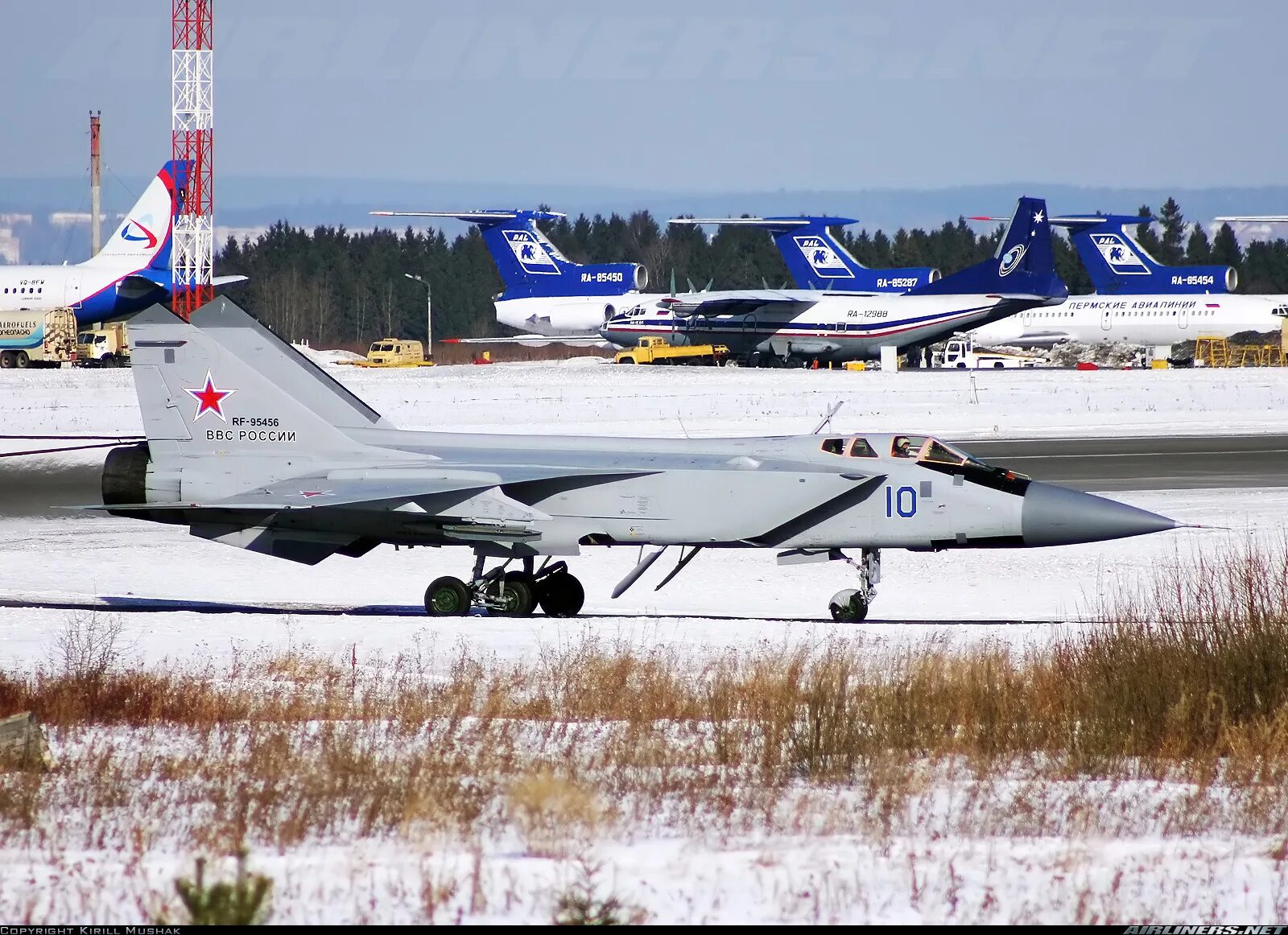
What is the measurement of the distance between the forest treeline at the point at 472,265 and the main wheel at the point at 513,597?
354ft

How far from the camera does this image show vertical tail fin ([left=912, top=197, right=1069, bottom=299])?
54.9m

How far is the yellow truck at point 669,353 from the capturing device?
204 ft

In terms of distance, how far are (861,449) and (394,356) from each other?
180ft

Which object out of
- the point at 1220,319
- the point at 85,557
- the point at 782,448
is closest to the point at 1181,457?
the point at 782,448

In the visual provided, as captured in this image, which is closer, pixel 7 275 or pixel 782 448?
pixel 782 448

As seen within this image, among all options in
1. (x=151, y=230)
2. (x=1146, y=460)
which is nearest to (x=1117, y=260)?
(x=151, y=230)

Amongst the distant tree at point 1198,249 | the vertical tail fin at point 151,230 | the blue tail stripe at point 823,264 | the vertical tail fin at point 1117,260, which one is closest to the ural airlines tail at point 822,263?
the blue tail stripe at point 823,264

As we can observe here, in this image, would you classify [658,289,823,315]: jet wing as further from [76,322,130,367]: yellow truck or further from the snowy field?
[76,322,130,367]: yellow truck

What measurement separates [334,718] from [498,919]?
12.9ft

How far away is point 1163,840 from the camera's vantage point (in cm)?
701

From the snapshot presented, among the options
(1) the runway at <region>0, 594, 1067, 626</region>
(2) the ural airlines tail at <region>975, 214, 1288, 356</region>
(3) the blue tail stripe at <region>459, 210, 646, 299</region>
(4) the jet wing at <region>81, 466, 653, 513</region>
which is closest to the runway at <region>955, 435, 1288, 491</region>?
(1) the runway at <region>0, 594, 1067, 626</region>

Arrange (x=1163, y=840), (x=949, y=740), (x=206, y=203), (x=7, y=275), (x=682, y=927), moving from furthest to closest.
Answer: (x=7, y=275), (x=206, y=203), (x=949, y=740), (x=1163, y=840), (x=682, y=927)

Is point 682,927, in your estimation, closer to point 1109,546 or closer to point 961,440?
point 1109,546

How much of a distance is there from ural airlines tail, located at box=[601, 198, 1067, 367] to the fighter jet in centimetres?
3815
